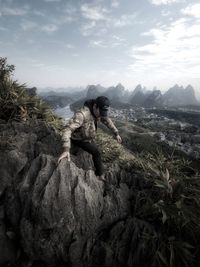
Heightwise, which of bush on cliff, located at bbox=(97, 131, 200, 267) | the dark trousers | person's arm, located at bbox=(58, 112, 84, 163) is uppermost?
person's arm, located at bbox=(58, 112, 84, 163)

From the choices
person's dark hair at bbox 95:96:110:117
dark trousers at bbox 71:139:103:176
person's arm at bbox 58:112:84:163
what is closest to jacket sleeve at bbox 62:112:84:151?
person's arm at bbox 58:112:84:163

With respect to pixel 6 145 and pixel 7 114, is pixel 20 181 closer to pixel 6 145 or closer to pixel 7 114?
pixel 6 145

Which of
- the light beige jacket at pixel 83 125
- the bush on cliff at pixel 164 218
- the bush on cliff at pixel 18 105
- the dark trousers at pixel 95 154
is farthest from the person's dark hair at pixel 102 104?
the bush on cliff at pixel 18 105

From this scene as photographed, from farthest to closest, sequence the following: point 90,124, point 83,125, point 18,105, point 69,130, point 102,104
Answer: point 18,105 → point 90,124 → point 83,125 → point 102,104 → point 69,130

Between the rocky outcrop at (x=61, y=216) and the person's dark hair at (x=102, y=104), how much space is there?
170 cm

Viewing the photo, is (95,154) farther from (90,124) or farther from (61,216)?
(61,216)

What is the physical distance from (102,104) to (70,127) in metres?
1.10

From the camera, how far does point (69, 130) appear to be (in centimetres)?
677

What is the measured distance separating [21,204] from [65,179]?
1268mm

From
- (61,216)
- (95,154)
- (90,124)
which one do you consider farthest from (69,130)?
(61,216)

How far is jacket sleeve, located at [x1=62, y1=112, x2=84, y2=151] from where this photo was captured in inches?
258

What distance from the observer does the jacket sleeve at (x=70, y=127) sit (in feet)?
21.5

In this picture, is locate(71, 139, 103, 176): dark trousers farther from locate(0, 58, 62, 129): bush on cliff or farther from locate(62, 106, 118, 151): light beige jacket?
locate(0, 58, 62, 129): bush on cliff

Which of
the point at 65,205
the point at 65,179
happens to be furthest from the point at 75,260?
the point at 65,179
